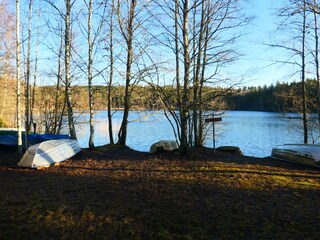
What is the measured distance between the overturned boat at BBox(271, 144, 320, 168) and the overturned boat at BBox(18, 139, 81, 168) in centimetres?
693

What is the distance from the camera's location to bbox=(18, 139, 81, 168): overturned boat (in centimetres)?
774

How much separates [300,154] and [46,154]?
7502 millimetres

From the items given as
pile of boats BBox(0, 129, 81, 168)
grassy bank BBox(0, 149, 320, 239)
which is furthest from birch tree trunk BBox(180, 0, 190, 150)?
pile of boats BBox(0, 129, 81, 168)

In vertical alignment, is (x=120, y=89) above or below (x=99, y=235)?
above

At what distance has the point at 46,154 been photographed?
8117 millimetres

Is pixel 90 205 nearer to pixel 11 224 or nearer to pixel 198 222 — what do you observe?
pixel 11 224

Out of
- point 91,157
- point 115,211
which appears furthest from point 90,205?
point 91,157

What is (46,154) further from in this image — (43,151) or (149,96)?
(149,96)

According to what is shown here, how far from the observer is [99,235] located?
364 cm

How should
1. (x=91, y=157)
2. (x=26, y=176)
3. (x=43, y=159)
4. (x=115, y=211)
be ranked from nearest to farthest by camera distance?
(x=115, y=211) → (x=26, y=176) → (x=43, y=159) → (x=91, y=157)

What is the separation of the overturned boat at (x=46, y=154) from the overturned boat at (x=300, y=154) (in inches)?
273

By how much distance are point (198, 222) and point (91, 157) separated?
621 centimetres

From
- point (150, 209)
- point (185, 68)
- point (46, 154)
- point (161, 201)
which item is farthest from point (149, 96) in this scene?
point (150, 209)

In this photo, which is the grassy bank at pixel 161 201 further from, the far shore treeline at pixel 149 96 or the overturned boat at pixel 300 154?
the far shore treeline at pixel 149 96
